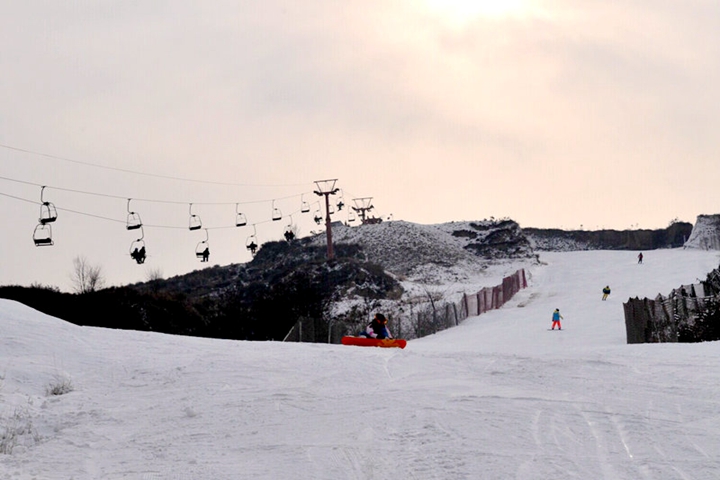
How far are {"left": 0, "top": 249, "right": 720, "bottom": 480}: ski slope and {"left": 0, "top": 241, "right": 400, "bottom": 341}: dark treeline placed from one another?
84.3ft

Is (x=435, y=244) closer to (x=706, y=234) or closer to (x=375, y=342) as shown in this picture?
(x=706, y=234)

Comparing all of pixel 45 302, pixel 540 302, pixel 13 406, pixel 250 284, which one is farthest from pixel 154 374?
pixel 250 284

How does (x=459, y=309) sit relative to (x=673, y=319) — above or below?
above

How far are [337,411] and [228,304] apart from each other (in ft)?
201

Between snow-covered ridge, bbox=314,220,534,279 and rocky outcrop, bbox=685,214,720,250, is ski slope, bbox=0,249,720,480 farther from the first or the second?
rocky outcrop, bbox=685,214,720,250

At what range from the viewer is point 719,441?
10164mm

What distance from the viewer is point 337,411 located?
1238cm

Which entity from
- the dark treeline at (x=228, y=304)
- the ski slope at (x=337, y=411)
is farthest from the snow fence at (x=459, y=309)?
the ski slope at (x=337, y=411)

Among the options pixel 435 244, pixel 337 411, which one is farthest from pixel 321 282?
pixel 337 411

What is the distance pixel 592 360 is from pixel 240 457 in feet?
32.8

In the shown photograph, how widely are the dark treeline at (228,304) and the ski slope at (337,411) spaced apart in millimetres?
25695

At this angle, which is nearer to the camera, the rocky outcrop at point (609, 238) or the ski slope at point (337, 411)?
the ski slope at point (337, 411)

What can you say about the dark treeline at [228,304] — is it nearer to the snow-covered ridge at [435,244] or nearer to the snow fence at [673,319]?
the snow fence at [673,319]

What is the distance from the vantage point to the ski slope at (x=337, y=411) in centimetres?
967
